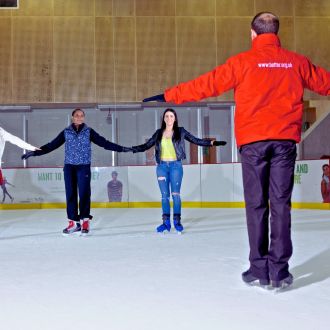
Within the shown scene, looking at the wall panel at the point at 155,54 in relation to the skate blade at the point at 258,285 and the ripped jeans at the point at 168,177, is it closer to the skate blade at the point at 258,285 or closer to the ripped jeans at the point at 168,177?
the ripped jeans at the point at 168,177

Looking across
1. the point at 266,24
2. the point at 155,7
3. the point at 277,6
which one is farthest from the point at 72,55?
the point at 266,24

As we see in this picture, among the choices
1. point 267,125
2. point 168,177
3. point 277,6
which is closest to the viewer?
point 267,125

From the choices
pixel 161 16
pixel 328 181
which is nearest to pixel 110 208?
pixel 328 181

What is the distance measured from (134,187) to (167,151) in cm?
431

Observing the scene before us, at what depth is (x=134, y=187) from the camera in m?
9.16

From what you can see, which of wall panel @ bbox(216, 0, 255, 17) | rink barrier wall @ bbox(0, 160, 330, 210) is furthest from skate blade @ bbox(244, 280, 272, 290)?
wall panel @ bbox(216, 0, 255, 17)

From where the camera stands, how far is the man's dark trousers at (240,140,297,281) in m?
2.26

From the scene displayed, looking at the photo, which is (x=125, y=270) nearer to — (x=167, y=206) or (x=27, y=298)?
(x=27, y=298)

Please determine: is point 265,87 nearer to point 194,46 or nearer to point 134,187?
point 134,187

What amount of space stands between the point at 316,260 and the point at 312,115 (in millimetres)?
10779

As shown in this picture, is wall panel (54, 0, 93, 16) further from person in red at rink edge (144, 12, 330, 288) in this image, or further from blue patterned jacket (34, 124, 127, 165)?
person in red at rink edge (144, 12, 330, 288)

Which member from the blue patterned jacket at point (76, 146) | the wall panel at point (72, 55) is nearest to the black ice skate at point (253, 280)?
the blue patterned jacket at point (76, 146)

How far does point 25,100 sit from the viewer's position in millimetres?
12758

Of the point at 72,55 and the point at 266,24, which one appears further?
the point at 72,55
